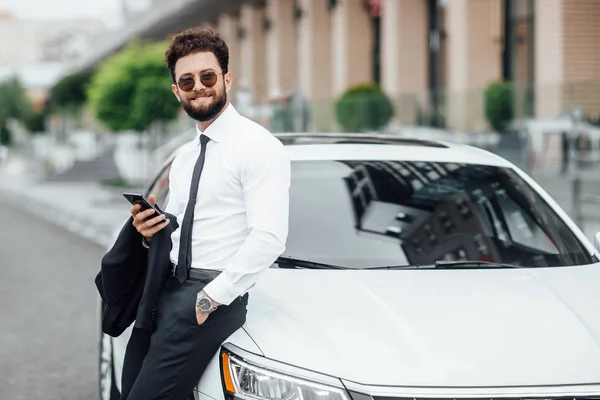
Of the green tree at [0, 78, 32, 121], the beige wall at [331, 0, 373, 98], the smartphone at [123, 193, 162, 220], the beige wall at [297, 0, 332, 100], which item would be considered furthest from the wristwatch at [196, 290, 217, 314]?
the green tree at [0, 78, 32, 121]

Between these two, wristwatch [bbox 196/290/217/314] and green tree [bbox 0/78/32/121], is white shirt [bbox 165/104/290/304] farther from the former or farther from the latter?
green tree [bbox 0/78/32/121]

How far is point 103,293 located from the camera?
3.52m

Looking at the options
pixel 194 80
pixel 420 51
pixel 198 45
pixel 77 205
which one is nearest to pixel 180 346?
pixel 194 80

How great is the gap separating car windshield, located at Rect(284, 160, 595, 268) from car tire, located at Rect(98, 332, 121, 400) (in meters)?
1.20

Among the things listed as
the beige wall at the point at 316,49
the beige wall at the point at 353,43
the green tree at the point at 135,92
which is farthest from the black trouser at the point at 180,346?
the beige wall at the point at 316,49

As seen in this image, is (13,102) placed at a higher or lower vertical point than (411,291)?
lower

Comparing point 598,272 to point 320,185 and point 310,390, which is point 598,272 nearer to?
Answer: point 320,185

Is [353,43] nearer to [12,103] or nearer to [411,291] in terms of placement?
[411,291]

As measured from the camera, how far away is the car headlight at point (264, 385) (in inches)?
122

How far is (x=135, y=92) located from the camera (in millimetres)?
26312

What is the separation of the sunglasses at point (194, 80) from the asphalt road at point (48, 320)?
338cm

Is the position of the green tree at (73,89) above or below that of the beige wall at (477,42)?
below

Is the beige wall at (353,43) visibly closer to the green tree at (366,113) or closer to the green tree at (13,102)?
the green tree at (366,113)

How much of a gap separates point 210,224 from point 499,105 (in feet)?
54.0
